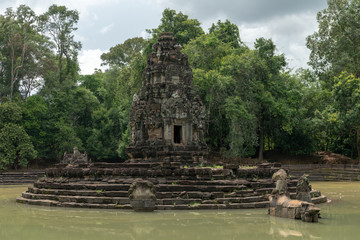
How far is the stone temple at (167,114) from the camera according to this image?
1777 cm

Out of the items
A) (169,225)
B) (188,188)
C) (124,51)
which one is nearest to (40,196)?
(188,188)

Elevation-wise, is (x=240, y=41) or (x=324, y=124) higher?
(x=240, y=41)

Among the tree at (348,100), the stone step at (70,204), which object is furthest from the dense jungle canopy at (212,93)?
the stone step at (70,204)

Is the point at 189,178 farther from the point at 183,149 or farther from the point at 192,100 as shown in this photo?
the point at 192,100

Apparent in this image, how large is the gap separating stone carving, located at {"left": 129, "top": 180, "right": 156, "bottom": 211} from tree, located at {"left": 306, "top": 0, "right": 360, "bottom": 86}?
100ft

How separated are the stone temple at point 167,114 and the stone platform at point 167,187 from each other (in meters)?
2.80

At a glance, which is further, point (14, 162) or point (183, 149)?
point (14, 162)

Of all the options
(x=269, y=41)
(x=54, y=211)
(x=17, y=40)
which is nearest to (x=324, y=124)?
(x=269, y=41)

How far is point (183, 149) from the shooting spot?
17.8 metres

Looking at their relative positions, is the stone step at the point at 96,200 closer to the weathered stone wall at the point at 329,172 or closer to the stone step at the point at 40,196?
the stone step at the point at 40,196

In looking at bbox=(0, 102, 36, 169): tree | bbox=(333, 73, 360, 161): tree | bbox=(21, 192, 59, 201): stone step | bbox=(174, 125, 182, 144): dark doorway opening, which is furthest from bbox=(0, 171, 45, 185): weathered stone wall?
bbox=(333, 73, 360, 161): tree

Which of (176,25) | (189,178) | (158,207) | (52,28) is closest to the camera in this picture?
(158,207)

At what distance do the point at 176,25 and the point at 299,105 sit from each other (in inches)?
528

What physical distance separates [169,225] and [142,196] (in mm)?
2373
